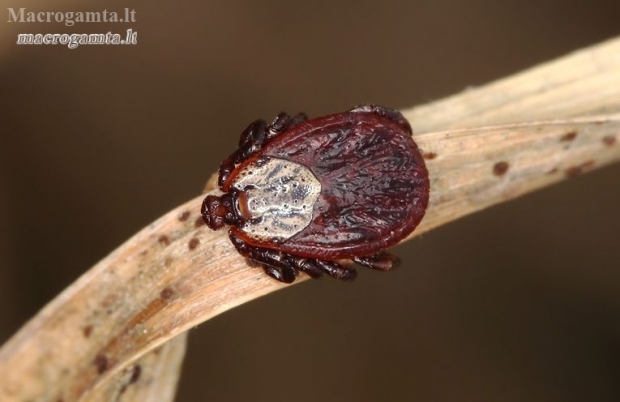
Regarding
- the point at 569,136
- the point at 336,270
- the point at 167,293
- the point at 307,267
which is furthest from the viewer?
the point at 336,270

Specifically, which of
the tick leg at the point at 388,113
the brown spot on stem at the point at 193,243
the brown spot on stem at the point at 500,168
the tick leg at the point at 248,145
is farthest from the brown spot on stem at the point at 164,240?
the brown spot on stem at the point at 500,168

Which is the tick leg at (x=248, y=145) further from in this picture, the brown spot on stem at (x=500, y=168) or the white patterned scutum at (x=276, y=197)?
the brown spot on stem at (x=500, y=168)

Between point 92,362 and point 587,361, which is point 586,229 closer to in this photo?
point 587,361

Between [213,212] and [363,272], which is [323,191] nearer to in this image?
[213,212]

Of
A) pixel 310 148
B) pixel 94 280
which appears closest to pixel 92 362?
pixel 94 280

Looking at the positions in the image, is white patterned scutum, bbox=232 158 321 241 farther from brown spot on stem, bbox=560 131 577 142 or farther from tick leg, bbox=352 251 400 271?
brown spot on stem, bbox=560 131 577 142

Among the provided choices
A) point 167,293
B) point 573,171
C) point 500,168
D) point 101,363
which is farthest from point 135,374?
point 573,171
